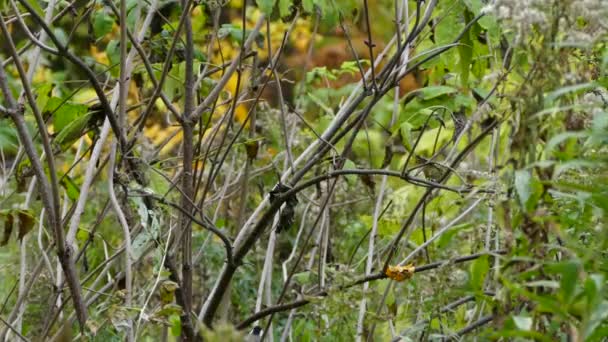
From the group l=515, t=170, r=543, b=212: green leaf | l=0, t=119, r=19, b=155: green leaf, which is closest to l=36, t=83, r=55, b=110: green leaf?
l=0, t=119, r=19, b=155: green leaf

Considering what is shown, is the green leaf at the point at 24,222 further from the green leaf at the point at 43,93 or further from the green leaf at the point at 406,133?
the green leaf at the point at 406,133

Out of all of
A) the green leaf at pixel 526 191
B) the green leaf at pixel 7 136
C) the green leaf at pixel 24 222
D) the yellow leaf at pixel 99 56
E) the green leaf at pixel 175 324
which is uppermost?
the green leaf at pixel 526 191

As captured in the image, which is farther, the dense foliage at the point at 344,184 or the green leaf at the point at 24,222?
the green leaf at the point at 24,222

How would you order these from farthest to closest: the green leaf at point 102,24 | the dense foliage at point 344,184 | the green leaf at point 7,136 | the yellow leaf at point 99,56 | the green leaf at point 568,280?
1. the yellow leaf at point 99,56
2. the green leaf at point 102,24
3. the green leaf at point 7,136
4. the dense foliage at point 344,184
5. the green leaf at point 568,280

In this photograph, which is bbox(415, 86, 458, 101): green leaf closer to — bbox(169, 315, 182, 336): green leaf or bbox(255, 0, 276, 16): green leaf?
bbox(255, 0, 276, 16): green leaf

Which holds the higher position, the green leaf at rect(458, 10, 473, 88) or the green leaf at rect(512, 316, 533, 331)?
the green leaf at rect(458, 10, 473, 88)

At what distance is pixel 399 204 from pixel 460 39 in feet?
3.36

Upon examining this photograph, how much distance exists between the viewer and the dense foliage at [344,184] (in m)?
1.56

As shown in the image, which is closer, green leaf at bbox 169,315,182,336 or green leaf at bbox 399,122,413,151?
green leaf at bbox 169,315,182,336

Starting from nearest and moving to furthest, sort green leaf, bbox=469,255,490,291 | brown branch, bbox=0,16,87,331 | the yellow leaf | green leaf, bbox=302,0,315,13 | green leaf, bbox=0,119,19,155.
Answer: green leaf, bbox=469,255,490,291
brown branch, bbox=0,16,87,331
green leaf, bbox=302,0,315,13
green leaf, bbox=0,119,19,155
the yellow leaf

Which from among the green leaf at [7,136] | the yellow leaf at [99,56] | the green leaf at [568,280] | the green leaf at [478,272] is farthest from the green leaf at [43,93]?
the yellow leaf at [99,56]

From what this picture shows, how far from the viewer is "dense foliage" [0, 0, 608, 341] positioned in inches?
61.5

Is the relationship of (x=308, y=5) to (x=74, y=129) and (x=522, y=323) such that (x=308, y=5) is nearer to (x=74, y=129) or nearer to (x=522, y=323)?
(x=74, y=129)

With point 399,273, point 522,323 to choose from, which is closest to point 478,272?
point 522,323
